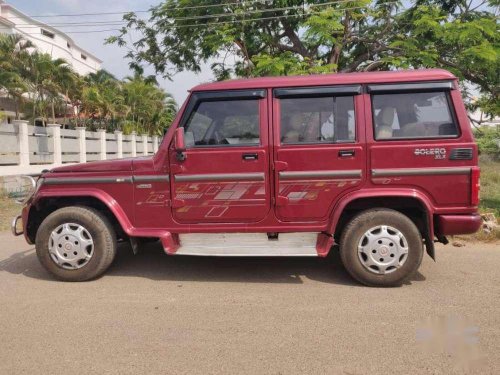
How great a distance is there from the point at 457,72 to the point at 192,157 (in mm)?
8925

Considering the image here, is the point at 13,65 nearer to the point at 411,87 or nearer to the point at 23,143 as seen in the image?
the point at 23,143

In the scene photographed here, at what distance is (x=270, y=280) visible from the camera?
15.1 ft

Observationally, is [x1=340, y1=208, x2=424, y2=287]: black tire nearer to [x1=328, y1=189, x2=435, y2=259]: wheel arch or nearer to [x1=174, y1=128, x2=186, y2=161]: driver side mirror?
[x1=328, y1=189, x2=435, y2=259]: wheel arch

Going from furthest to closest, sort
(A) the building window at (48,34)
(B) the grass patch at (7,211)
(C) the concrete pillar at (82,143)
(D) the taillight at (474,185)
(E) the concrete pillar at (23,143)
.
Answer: (A) the building window at (48,34) < (C) the concrete pillar at (82,143) < (E) the concrete pillar at (23,143) < (B) the grass patch at (7,211) < (D) the taillight at (474,185)

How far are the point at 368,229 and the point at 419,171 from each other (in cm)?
76

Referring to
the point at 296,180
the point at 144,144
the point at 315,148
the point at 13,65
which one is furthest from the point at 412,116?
the point at 144,144

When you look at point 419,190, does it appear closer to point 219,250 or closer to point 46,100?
point 219,250

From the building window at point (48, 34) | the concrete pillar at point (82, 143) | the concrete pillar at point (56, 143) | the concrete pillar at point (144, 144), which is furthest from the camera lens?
the building window at point (48, 34)

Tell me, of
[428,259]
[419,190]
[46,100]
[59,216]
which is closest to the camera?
[419,190]

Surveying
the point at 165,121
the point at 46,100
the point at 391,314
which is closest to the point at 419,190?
the point at 391,314

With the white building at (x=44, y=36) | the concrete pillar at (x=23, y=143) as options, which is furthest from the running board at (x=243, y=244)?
the white building at (x=44, y=36)

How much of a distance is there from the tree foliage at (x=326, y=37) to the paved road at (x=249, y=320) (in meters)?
6.15

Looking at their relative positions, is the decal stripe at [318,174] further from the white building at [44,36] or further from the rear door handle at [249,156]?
the white building at [44,36]

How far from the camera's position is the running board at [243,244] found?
173 inches
